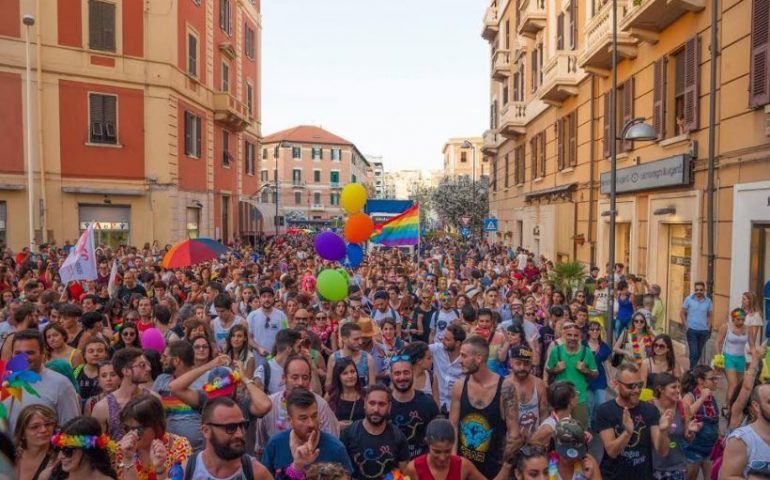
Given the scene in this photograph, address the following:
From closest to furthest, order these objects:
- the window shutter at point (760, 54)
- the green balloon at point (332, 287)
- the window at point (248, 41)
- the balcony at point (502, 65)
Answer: the window shutter at point (760, 54) → the green balloon at point (332, 287) → the balcony at point (502, 65) → the window at point (248, 41)

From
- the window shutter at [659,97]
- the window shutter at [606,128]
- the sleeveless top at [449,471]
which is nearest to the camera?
the sleeveless top at [449,471]

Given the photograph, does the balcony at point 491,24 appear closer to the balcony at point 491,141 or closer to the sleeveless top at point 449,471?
the balcony at point 491,141

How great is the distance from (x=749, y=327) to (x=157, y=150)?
2074 centimetres

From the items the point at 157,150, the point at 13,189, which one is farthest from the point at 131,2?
the point at 13,189

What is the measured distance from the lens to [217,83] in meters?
30.0

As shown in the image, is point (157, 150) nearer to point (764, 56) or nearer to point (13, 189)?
point (13, 189)

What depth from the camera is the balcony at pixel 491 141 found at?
34.0 m

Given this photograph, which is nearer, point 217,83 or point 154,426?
point 154,426

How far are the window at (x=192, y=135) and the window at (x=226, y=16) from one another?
589 centimetres

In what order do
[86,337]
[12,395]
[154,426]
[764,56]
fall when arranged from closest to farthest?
1. [154,426]
2. [12,395]
3. [86,337]
4. [764,56]

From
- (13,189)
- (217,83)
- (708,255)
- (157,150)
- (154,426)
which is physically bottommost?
(154,426)

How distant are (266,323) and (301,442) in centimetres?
457

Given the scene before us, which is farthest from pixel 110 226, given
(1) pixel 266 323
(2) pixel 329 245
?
(1) pixel 266 323

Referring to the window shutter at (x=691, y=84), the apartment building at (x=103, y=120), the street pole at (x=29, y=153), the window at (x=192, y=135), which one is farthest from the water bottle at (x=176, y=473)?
the window at (x=192, y=135)
